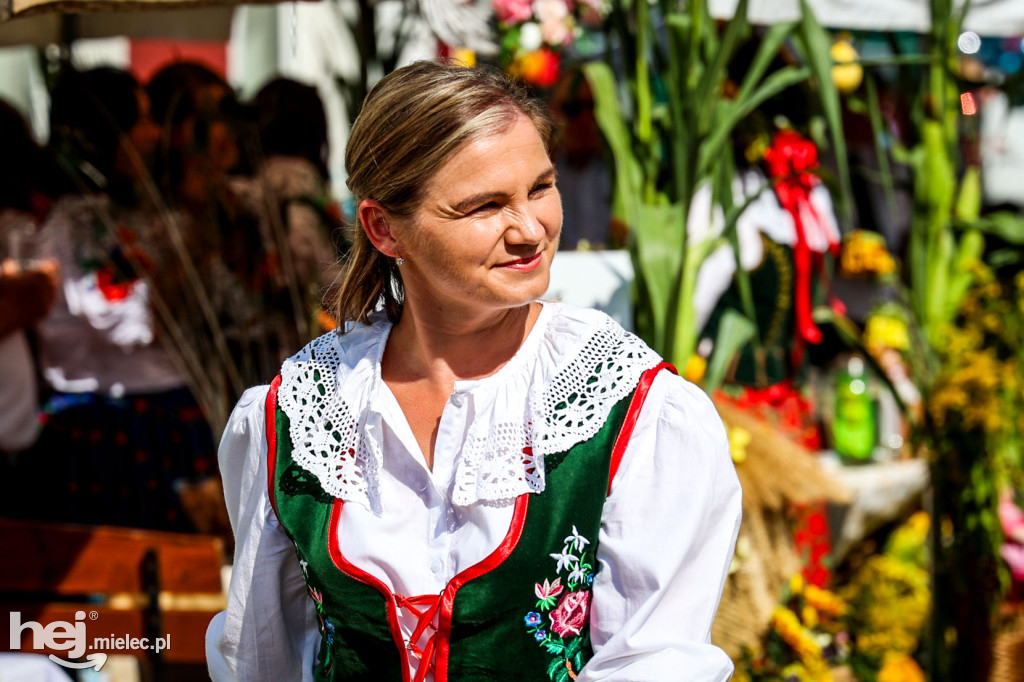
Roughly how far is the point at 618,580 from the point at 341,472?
0.39 m

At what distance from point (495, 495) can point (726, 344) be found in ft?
3.80

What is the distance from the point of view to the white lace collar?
1.23m

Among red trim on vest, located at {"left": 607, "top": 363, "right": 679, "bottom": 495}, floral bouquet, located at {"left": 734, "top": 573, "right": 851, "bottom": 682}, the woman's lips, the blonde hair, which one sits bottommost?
floral bouquet, located at {"left": 734, "top": 573, "right": 851, "bottom": 682}

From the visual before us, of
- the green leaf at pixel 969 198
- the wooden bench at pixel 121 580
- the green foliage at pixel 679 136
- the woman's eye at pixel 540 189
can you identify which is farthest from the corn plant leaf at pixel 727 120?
the green leaf at pixel 969 198

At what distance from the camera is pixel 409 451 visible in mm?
1303

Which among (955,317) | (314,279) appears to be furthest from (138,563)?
(955,317)

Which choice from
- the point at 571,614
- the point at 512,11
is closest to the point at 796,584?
the point at 571,614

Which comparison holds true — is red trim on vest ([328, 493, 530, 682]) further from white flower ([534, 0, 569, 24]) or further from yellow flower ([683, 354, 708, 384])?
white flower ([534, 0, 569, 24])

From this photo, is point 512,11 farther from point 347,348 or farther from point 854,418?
point 347,348

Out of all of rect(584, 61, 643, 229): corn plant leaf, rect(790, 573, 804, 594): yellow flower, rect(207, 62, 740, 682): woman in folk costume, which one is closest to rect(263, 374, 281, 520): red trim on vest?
rect(207, 62, 740, 682): woman in folk costume

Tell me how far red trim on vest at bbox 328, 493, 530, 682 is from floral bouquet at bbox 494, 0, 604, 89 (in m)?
2.28

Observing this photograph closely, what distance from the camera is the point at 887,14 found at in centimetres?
337

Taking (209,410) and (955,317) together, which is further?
(955,317)

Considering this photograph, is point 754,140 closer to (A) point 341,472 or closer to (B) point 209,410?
(B) point 209,410
